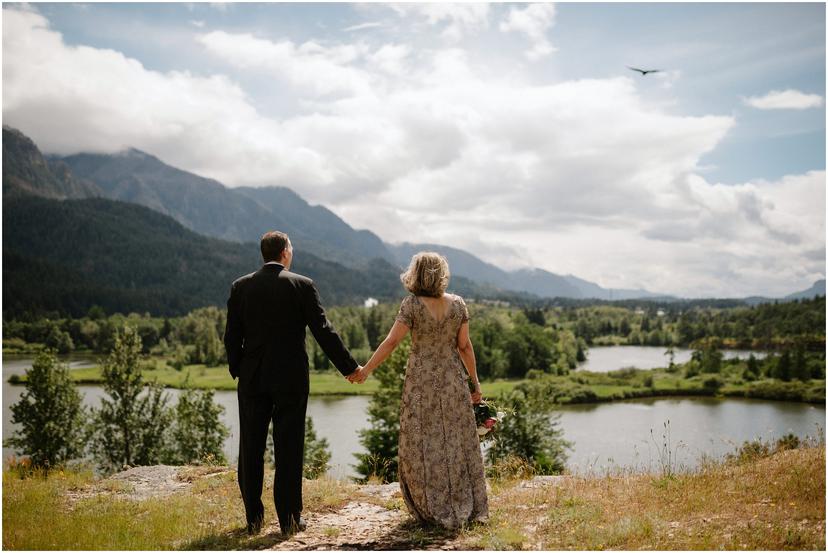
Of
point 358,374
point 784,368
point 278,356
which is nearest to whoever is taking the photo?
point 278,356

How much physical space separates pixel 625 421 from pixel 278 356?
2404 inches

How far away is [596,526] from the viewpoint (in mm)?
6242

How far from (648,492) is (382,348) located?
13.6 ft

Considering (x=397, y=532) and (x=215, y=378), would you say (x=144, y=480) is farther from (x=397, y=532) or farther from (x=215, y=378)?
(x=215, y=378)

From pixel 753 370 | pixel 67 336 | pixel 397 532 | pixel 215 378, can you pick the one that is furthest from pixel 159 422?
pixel 67 336

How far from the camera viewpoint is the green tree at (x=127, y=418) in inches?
1486

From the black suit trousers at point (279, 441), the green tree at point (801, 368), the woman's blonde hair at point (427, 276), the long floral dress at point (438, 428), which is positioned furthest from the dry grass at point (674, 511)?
the green tree at point (801, 368)

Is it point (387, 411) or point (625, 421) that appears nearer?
point (387, 411)

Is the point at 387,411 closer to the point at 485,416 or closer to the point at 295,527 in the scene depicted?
the point at 485,416

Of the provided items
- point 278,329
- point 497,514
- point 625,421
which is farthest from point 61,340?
point 497,514

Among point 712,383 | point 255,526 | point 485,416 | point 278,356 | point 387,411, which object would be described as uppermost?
point 278,356

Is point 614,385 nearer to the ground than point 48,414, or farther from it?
nearer to the ground

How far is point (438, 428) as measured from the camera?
6488 mm

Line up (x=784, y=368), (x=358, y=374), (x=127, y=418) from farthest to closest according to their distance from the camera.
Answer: (x=784, y=368)
(x=127, y=418)
(x=358, y=374)
